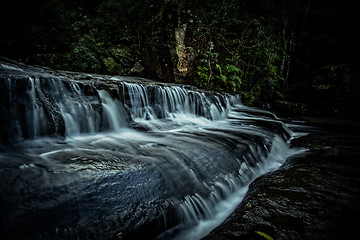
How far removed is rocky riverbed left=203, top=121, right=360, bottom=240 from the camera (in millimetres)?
1532

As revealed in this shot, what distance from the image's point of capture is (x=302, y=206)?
189 cm

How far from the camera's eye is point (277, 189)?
7.47 ft

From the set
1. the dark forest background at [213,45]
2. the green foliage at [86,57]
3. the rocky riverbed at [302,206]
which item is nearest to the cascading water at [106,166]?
the rocky riverbed at [302,206]

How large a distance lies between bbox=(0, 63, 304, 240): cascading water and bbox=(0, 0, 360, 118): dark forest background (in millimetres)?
5683

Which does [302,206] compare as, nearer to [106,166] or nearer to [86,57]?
[106,166]

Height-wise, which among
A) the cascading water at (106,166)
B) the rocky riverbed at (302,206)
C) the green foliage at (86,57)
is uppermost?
the green foliage at (86,57)

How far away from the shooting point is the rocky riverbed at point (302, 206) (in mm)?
1532

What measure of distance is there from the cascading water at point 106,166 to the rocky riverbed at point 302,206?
1.28 feet

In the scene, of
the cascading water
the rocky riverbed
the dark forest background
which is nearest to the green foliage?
the dark forest background

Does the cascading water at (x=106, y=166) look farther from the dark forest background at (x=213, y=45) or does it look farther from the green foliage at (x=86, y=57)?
the green foliage at (x=86, y=57)

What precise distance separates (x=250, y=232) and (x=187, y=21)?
1004 centimetres

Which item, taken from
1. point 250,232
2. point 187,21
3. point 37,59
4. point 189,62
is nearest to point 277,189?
point 250,232

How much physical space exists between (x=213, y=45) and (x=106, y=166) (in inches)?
383

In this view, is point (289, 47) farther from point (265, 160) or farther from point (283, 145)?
point (265, 160)
